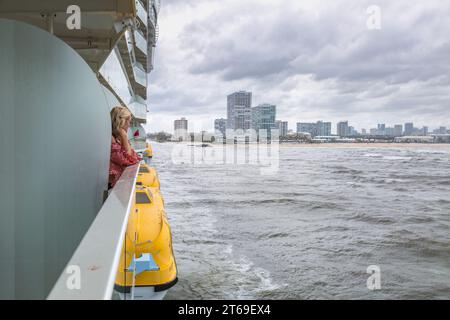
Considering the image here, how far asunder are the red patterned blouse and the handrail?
109 inches

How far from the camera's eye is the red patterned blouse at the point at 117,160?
4.73m

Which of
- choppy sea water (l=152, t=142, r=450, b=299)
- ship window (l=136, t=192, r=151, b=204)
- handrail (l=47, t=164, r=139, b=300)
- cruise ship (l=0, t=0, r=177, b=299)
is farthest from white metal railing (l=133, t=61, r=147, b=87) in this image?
handrail (l=47, t=164, r=139, b=300)

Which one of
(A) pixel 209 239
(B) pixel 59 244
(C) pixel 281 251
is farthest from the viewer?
(A) pixel 209 239

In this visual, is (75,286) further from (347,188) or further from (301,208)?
(347,188)

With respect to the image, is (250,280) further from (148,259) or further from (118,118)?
(118,118)

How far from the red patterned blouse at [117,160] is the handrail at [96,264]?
2.77 m

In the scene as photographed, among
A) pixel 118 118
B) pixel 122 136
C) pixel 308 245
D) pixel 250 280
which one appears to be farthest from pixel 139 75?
pixel 122 136

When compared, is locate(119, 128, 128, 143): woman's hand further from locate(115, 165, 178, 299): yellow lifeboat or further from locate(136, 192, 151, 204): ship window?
locate(136, 192, 151, 204): ship window

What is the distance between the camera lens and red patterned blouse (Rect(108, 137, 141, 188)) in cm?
473

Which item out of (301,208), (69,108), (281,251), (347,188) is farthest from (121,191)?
(347,188)

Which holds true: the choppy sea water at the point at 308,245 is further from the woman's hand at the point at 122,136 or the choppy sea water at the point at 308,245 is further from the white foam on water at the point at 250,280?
the woman's hand at the point at 122,136
